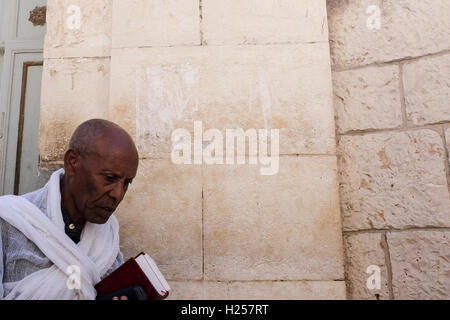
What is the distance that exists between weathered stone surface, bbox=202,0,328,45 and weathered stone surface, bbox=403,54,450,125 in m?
0.60

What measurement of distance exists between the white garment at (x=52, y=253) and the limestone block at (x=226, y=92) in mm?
763

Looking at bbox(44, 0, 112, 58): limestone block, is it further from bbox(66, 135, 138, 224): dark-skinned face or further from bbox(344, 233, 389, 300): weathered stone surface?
bbox(344, 233, 389, 300): weathered stone surface

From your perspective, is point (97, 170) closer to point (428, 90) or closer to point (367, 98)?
point (367, 98)

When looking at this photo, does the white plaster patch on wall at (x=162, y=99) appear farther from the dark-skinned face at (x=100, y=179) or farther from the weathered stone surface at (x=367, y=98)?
the weathered stone surface at (x=367, y=98)

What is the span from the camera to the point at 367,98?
8.48 feet

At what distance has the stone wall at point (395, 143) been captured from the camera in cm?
232

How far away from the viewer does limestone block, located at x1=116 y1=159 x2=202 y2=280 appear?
7.52 ft

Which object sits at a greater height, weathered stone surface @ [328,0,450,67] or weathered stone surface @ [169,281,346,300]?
weathered stone surface @ [328,0,450,67]

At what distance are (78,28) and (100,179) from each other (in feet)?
4.46

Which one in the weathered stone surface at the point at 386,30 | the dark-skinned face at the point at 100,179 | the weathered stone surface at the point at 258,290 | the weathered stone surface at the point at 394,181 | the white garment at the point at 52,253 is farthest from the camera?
the weathered stone surface at the point at 386,30

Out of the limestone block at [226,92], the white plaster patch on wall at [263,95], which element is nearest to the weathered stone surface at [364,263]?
the limestone block at [226,92]

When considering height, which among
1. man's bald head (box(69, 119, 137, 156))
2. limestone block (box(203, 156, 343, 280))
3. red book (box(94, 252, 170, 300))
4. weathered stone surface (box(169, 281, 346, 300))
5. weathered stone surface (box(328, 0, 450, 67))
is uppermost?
weathered stone surface (box(328, 0, 450, 67))

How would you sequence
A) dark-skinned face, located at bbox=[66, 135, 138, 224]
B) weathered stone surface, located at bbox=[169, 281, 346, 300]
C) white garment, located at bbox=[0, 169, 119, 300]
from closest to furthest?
Answer: 1. white garment, located at bbox=[0, 169, 119, 300]
2. dark-skinned face, located at bbox=[66, 135, 138, 224]
3. weathered stone surface, located at bbox=[169, 281, 346, 300]

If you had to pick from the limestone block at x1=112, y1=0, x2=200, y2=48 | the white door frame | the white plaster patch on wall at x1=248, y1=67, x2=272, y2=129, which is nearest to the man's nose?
the white plaster patch on wall at x1=248, y1=67, x2=272, y2=129
